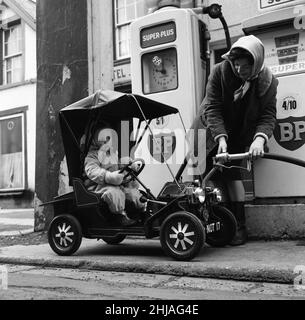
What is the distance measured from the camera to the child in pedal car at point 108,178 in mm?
5180

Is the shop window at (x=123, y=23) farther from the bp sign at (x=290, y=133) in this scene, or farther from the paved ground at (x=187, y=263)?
the bp sign at (x=290, y=133)

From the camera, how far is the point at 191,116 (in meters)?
6.14

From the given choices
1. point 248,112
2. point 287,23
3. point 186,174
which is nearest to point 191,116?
point 186,174

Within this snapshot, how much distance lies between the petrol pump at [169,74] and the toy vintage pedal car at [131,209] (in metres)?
0.55

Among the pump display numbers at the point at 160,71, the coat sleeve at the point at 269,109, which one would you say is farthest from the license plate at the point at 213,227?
the pump display numbers at the point at 160,71

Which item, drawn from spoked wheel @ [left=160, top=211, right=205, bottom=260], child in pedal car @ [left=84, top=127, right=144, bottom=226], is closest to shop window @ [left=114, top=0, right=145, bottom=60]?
child in pedal car @ [left=84, top=127, right=144, bottom=226]

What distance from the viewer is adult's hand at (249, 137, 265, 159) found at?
4.57 metres

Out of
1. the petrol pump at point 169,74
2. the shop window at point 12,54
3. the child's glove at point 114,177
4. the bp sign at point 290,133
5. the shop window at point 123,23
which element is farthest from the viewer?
the shop window at point 12,54

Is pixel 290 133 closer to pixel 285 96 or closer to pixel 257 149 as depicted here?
pixel 285 96

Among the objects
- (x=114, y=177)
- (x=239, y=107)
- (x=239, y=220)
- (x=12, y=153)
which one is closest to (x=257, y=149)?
(x=239, y=107)

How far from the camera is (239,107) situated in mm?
5262

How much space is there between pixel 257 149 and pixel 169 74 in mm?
2167
